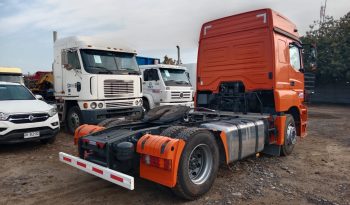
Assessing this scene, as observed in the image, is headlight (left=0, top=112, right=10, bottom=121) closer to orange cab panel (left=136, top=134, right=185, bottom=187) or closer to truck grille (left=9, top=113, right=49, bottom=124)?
truck grille (left=9, top=113, right=49, bottom=124)

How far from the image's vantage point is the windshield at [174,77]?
1200cm

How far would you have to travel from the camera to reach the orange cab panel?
12.5 feet

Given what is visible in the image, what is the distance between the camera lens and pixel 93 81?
28.9 ft

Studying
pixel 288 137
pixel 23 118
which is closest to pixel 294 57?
pixel 288 137

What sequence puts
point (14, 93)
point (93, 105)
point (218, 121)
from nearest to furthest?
point (218, 121)
point (14, 93)
point (93, 105)

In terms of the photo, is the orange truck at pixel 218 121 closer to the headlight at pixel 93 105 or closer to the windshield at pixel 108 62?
the windshield at pixel 108 62

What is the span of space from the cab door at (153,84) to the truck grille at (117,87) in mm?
2162

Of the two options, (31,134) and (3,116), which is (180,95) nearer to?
(31,134)

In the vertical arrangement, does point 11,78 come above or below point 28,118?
above

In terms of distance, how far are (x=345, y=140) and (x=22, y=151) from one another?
29.8 feet

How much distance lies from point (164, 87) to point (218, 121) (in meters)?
6.25

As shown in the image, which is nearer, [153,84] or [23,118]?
[23,118]

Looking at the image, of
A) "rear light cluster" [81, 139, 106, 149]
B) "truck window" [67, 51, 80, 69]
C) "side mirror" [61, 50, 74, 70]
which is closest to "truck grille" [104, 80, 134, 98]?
"truck window" [67, 51, 80, 69]

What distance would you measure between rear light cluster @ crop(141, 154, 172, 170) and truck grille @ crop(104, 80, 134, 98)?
5.35 metres
